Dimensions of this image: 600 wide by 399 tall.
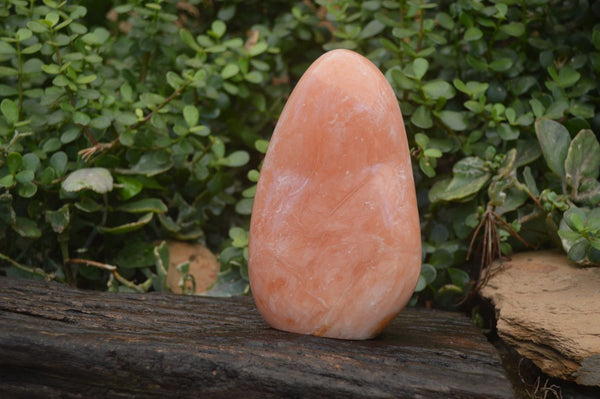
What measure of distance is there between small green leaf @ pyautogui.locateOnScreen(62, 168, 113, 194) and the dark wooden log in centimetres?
52

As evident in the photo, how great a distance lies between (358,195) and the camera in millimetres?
1326

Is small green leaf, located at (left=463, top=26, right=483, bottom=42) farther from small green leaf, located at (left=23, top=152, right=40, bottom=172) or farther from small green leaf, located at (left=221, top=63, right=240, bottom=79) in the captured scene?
small green leaf, located at (left=23, top=152, right=40, bottom=172)

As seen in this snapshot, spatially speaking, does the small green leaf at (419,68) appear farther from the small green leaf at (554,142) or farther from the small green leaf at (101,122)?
the small green leaf at (101,122)

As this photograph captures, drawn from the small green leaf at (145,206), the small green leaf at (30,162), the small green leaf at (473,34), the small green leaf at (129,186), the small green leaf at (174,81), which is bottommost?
the small green leaf at (145,206)

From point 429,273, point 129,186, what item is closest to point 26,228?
point 129,186

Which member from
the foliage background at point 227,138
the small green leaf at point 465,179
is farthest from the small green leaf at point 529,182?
the small green leaf at point 465,179

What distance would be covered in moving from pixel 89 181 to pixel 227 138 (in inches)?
25.2

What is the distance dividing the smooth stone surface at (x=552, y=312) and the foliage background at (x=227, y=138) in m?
0.08

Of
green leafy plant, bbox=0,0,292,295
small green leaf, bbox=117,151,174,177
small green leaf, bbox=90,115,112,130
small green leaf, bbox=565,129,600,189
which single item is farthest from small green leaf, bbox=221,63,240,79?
small green leaf, bbox=565,129,600,189

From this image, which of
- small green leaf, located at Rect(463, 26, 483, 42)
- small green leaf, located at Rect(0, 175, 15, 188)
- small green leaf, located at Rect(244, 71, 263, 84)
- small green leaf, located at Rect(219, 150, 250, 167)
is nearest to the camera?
small green leaf, located at Rect(0, 175, 15, 188)

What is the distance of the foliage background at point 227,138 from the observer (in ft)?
6.07

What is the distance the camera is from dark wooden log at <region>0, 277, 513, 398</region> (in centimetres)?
110

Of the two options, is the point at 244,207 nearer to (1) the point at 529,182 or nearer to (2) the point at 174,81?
(2) the point at 174,81

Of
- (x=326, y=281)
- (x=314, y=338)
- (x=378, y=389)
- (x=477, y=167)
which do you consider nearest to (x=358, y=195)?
(x=326, y=281)
